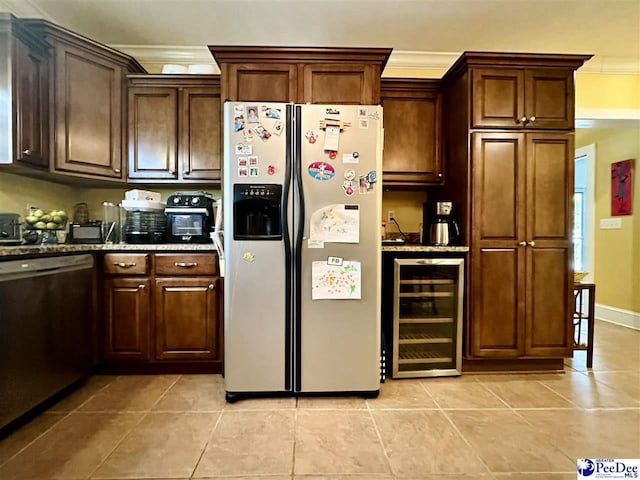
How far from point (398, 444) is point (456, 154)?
2.04 meters

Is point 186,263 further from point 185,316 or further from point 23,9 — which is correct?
point 23,9

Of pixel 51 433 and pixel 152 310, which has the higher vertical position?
pixel 152 310

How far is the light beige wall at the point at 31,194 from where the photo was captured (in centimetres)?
222

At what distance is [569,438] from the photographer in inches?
65.6

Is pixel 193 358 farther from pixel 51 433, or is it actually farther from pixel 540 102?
pixel 540 102

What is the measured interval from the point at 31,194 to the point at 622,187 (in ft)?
19.4

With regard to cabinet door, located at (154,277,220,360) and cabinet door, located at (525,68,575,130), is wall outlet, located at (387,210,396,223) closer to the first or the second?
cabinet door, located at (525,68,575,130)

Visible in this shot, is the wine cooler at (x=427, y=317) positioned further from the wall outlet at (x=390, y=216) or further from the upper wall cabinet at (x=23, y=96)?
the upper wall cabinet at (x=23, y=96)

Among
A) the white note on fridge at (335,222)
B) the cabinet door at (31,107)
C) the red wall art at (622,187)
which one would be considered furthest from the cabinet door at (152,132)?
the red wall art at (622,187)

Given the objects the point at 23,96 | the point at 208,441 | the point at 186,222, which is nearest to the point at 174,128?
the point at 186,222

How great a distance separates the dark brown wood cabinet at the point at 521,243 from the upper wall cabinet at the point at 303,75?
35.7 inches

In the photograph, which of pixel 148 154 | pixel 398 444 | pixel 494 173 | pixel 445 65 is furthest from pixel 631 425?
pixel 148 154

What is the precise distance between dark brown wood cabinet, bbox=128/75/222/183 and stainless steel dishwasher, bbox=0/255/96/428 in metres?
0.91

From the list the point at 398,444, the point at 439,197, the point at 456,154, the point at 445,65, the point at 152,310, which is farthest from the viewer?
the point at 445,65
